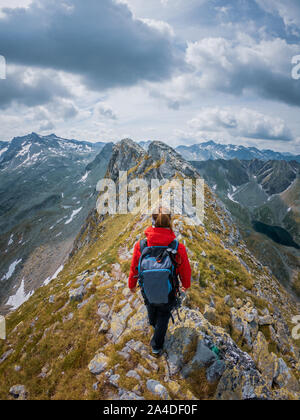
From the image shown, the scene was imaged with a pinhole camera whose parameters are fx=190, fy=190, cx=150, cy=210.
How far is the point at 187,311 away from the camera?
9.12 m

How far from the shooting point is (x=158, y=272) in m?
6.24

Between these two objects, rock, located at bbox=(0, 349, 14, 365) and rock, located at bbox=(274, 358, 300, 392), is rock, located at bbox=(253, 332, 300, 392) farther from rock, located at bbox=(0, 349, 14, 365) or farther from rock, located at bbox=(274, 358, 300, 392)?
rock, located at bbox=(0, 349, 14, 365)

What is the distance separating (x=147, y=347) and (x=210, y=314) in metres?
3.72

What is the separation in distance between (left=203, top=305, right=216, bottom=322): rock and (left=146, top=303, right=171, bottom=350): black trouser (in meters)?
3.15

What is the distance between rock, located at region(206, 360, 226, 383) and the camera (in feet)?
23.3

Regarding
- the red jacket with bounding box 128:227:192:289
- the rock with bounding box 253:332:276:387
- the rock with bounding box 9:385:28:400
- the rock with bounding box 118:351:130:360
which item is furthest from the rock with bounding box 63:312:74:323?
the rock with bounding box 253:332:276:387

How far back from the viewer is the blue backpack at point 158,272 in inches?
247

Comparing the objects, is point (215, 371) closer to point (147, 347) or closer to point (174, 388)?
point (174, 388)

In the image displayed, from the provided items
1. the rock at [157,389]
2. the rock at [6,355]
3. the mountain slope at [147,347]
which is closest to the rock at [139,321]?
the mountain slope at [147,347]

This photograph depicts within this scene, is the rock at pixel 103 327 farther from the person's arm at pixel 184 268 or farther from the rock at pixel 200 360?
the person's arm at pixel 184 268

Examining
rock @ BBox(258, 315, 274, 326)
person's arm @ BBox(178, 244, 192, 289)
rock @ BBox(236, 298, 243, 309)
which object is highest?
person's arm @ BBox(178, 244, 192, 289)

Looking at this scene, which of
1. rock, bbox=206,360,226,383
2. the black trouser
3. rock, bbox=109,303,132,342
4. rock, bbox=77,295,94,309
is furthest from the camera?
rock, bbox=77,295,94,309

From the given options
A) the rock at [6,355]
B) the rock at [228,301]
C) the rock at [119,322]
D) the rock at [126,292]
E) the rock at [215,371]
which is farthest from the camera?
the rock at [126,292]

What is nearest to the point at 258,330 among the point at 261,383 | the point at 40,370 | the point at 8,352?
the point at 261,383
